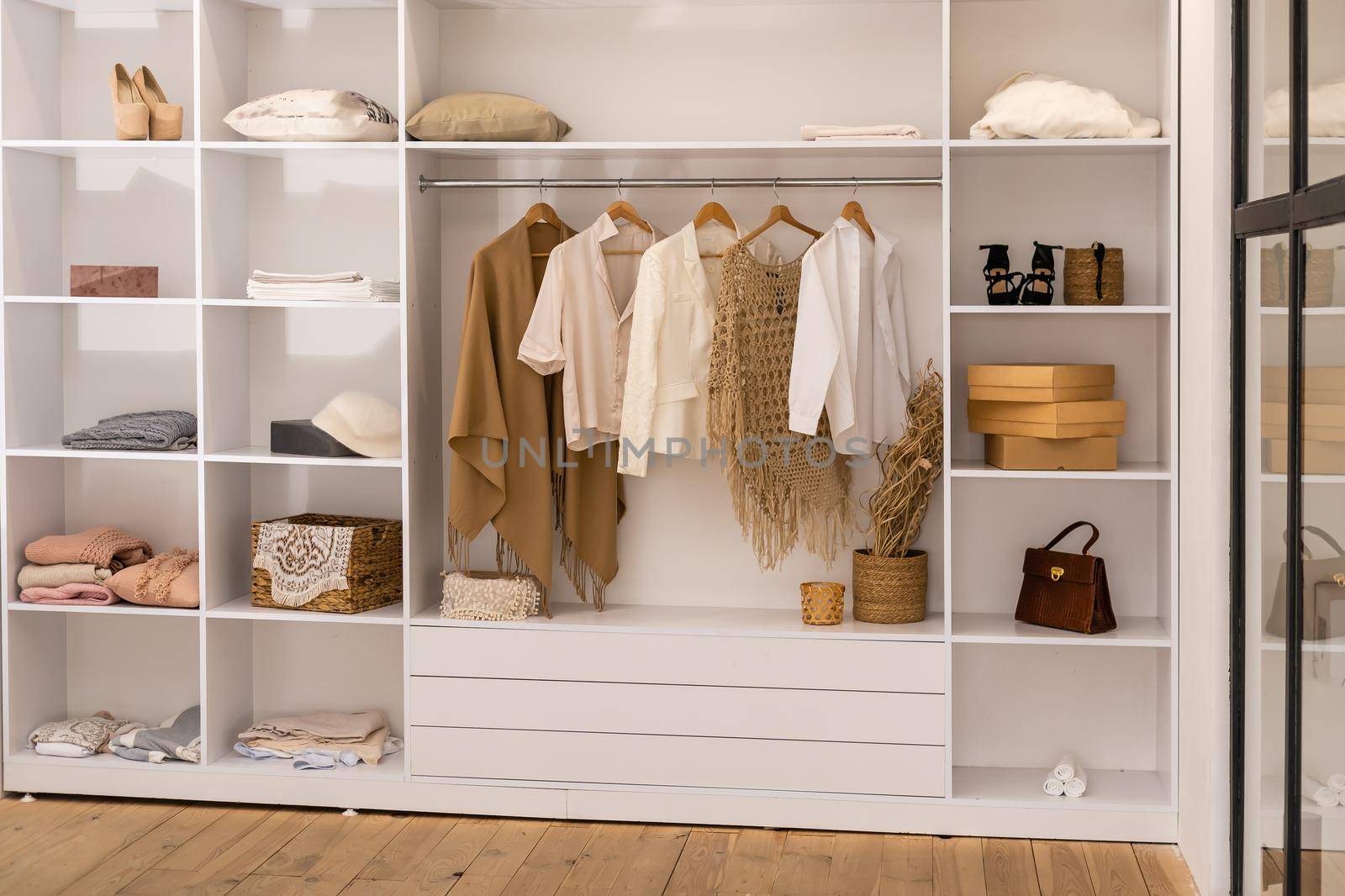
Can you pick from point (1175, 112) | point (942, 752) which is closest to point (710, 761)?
point (942, 752)

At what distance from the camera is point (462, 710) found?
3.40 metres

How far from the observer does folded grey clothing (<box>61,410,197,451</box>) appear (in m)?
3.51

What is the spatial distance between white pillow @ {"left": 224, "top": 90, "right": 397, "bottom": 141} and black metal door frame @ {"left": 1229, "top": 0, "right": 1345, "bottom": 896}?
84.5 inches

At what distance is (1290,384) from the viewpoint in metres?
2.26

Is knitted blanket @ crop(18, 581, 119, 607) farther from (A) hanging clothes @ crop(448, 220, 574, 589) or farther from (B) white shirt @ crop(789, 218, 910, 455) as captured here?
(B) white shirt @ crop(789, 218, 910, 455)

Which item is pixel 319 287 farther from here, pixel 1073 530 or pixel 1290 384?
pixel 1290 384

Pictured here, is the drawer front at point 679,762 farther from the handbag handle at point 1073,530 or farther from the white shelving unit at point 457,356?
the handbag handle at point 1073,530

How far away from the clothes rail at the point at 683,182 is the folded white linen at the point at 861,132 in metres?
0.12

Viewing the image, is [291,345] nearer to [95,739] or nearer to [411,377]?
[411,377]

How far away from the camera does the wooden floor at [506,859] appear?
2.94 metres

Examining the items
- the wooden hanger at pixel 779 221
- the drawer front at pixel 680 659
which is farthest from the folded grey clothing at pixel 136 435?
the wooden hanger at pixel 779 221

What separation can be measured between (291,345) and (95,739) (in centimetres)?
128

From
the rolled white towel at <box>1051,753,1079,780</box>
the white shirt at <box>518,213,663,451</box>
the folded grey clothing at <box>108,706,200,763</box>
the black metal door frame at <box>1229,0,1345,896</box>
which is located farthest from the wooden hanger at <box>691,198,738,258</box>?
the folded grey clothing at <box>108,706,200,763</box>

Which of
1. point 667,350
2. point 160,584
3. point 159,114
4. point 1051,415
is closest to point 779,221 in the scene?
point 667,350
